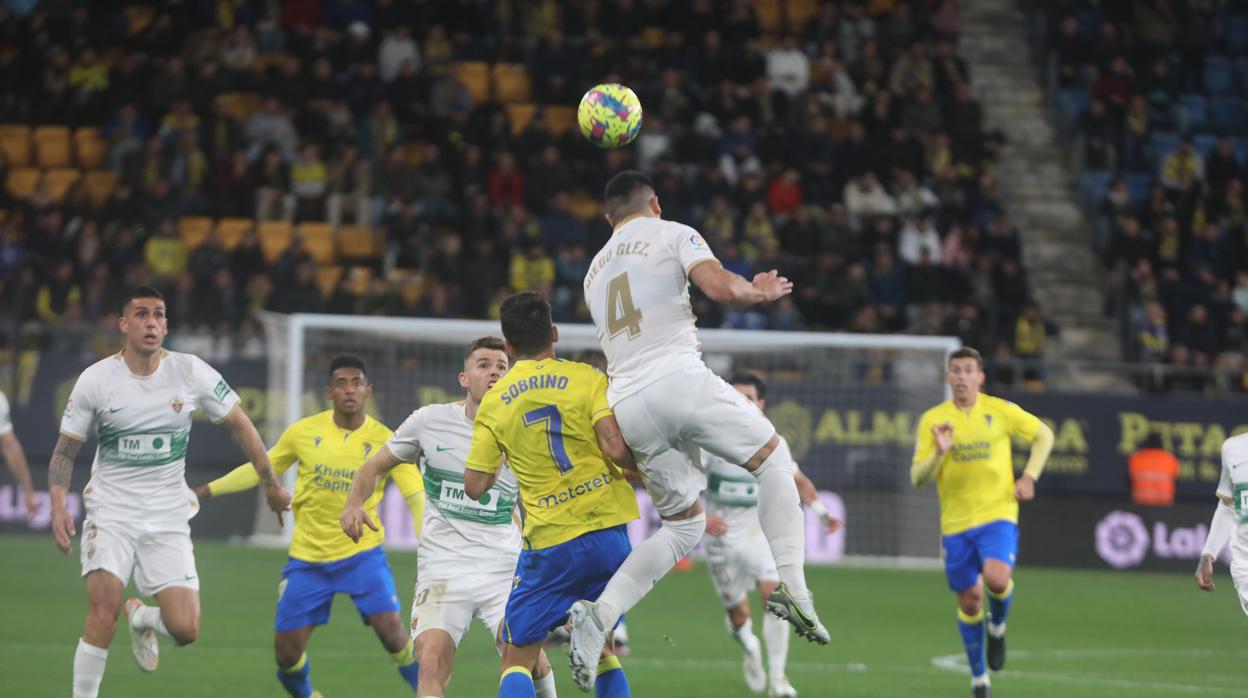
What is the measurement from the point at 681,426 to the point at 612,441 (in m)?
0.39

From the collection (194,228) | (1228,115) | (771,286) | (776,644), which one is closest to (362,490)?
(771,286)

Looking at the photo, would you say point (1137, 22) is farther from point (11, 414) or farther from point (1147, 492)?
point (11, 414)

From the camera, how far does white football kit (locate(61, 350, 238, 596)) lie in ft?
32.2

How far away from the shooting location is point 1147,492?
22.9m

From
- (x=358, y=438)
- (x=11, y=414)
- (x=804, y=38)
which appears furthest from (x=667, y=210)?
(x=358, y=438)

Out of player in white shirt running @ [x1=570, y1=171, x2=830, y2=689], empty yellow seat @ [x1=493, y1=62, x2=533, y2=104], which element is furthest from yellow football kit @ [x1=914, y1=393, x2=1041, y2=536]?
empty yellow seat @ [x1=493, y1=62, x2=533, y2=104]

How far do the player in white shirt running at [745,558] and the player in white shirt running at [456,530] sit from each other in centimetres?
269

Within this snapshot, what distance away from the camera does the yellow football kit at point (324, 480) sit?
34.9 feet

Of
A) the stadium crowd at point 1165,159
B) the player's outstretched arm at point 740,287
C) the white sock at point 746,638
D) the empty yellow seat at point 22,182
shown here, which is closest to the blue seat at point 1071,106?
the stadium crowd at point 1165,159

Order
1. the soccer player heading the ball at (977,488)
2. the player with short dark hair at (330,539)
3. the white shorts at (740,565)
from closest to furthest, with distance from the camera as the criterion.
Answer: the player with short dark hair at (330,539), the soccer player heading the ball at (977,488), the white shorts at (740,565)

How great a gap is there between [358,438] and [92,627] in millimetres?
2090

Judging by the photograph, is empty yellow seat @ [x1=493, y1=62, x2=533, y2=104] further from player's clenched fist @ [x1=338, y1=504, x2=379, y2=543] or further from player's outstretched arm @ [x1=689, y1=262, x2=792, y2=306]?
player's outstretched arm @ [x1=689, y1=262, x2=792, y2=306]

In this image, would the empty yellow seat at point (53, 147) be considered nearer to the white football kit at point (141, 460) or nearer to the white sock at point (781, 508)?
the white football kit at point (141, 460)

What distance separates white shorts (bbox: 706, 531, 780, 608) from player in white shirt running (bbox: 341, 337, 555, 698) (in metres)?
3.50
